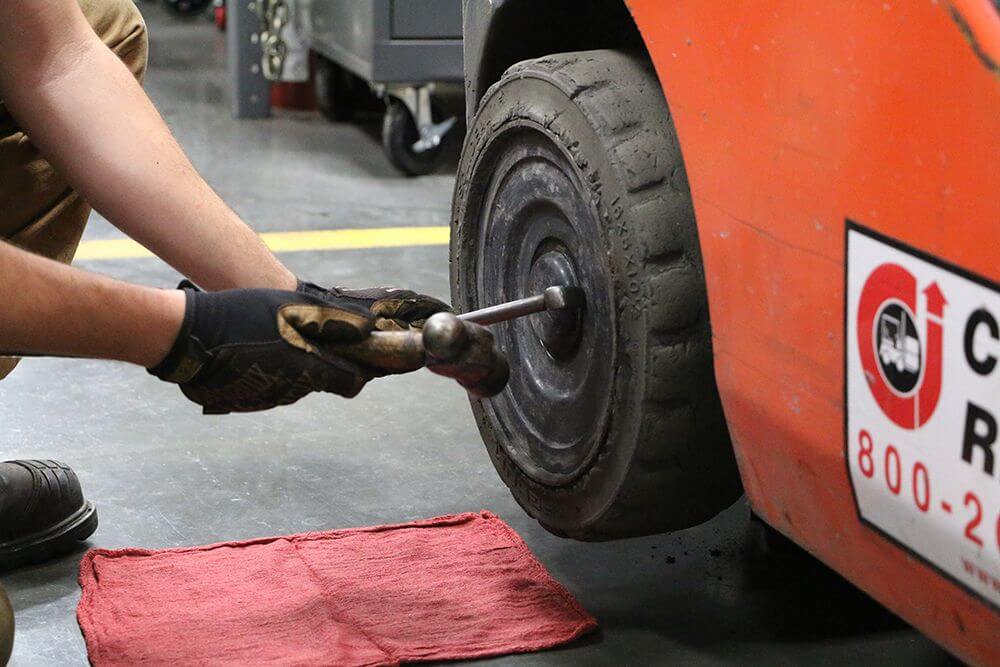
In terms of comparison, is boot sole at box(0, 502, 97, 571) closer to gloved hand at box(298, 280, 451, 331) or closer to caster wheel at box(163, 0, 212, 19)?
gloved hand at box(298, 280, 451, 331)

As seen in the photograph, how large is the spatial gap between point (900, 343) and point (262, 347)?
0.69 metres

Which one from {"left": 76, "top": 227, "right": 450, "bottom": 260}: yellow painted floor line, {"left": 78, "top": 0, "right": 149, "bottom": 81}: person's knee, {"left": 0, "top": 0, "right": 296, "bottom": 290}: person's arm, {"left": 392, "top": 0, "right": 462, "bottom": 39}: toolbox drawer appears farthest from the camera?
{"left": 392, "top": 0, "right": 462, "bottom": 39}: toolbox drawer

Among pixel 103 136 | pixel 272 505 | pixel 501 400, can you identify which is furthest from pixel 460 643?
pixel 103 136

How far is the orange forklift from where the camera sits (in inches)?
42.1

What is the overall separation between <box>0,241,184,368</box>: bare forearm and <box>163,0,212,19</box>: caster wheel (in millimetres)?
9058

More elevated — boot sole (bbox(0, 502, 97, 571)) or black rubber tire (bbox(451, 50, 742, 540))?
black rubber tire (bbox(451, 50, 742, 540))

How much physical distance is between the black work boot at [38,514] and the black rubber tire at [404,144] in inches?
119

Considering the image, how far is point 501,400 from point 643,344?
0.46m

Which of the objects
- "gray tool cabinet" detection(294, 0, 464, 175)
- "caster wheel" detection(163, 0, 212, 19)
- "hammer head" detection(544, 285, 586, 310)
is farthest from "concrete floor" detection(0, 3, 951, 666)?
"caster wheel" detection(163, 0, 212, 19)

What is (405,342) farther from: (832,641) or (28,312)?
(832,641)

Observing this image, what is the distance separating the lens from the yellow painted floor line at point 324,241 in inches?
146

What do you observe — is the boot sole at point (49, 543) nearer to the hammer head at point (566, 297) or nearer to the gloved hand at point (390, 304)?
the gloved hand at point (390, 304)

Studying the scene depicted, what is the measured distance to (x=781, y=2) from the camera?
123 centimetres

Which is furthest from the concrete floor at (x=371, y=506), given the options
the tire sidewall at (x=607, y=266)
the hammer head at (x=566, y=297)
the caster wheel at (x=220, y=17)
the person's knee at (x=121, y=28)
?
the caster wheel at (x=220, y=17)
